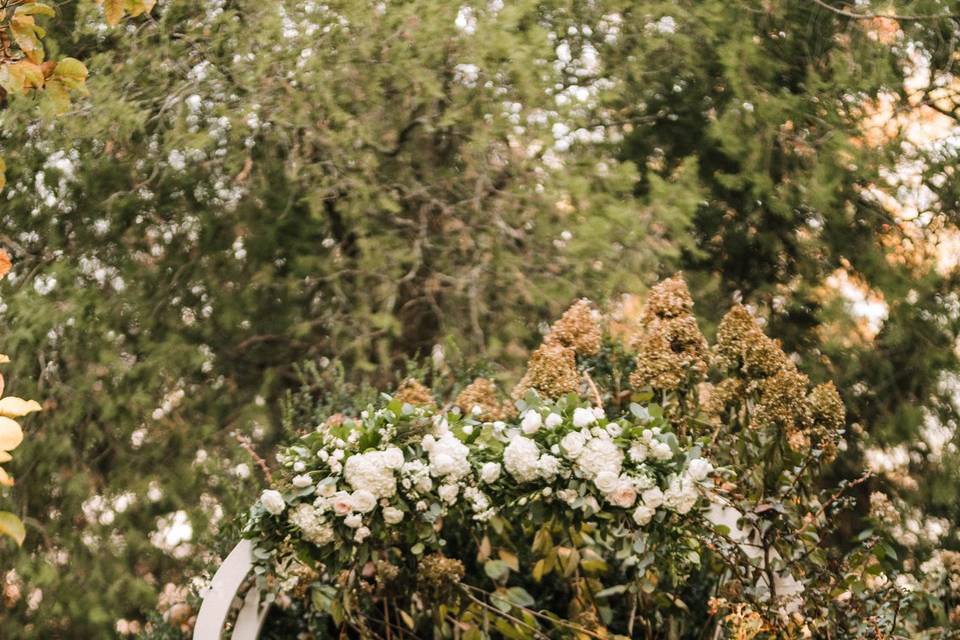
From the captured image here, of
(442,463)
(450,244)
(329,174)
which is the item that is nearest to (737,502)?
(442,463)

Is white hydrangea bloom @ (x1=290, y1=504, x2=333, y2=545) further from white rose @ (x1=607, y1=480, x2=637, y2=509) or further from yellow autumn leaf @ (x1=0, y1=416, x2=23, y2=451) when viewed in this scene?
yellow autumn leaf @ (x1=0, y1=416, x2=23, y2=451)

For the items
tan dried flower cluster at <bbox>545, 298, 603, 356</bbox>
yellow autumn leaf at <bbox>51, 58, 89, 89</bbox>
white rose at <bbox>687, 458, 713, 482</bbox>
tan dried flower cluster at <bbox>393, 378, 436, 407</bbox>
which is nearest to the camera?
yellow autumn leaf at <bbox>51, 58, 89, 89</bbox>

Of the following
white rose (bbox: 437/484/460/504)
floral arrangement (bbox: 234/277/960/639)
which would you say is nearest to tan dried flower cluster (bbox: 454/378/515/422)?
floral arrangement (bbox: 234/277/960/639)

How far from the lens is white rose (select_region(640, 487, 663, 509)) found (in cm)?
236

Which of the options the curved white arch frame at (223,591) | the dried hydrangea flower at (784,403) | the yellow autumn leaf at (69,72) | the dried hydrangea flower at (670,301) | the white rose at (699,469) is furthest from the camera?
the dried hydrangea flower at (670,301)

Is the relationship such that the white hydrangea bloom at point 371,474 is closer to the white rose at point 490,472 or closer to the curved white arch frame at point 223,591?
the white rose at point 490,472

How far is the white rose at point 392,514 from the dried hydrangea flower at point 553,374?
614 mm

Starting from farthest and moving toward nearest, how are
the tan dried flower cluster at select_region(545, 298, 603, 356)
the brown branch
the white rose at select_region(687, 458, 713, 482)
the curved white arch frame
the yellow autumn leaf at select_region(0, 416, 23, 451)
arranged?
the brown branch, the tan dried flower cluster at select_region(545, 298, 603, 356), the curved white arch frame, the white rose at select_region(687, 458, 713, 482), the yellow autumn leaf at select_region(0, 416, 23, 451)

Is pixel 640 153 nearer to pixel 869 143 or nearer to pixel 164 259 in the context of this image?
pixel 869 143

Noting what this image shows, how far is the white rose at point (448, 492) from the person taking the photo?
2.39 m

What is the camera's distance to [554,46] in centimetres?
457

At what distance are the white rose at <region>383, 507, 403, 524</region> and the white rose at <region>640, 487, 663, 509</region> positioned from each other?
572 mm

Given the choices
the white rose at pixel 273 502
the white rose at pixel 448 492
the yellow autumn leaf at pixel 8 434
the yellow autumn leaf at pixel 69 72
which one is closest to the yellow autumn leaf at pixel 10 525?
the yellow autumn leaf at pixel 8 434

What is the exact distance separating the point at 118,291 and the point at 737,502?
9.25ft
